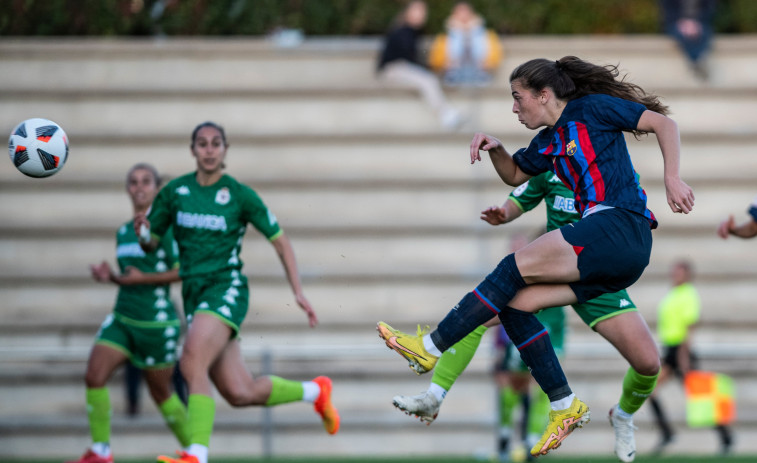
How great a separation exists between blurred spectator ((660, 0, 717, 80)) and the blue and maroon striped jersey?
9017mm

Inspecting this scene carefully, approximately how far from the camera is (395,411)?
12.5 meters

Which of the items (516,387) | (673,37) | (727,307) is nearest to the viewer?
(516,387)

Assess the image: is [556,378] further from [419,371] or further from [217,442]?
[217,442]

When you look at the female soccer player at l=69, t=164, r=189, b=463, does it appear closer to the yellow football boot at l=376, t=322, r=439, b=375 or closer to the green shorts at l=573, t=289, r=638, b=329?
Result: the yellow football boot at l=376, t=322, r=439, b=375

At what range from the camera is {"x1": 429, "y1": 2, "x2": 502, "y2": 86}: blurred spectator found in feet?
45.3

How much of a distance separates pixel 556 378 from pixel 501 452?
5.15m

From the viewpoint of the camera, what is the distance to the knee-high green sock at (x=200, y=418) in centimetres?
663

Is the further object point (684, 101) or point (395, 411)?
point (684, 101)

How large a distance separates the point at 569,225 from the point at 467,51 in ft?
28.6

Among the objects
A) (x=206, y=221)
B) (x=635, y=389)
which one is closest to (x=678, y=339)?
(x=635, y=389)

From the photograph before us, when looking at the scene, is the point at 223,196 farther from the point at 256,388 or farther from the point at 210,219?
the point at 256,388

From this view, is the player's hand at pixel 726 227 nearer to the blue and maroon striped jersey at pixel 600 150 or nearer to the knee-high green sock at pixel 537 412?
the blue and maroon striped jersey at pixel 600 150

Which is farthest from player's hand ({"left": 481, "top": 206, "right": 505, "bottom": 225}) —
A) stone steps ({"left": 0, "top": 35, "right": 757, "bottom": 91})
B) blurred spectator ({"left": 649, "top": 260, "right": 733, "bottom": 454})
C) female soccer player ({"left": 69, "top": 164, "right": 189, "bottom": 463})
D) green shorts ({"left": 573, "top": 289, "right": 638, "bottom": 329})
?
stone steps ({"left": 0, "top": 35, "right": 757, "bottom": 91})

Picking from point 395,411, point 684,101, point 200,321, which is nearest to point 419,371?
point 200,321
